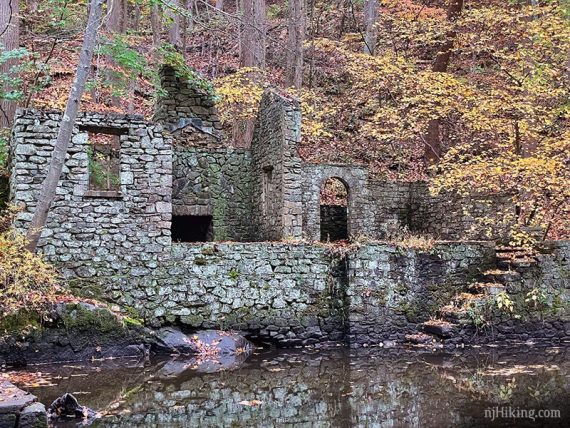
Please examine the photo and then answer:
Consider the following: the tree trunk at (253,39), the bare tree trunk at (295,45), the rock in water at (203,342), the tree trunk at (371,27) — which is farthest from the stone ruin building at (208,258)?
the tree trunk at (371,27)

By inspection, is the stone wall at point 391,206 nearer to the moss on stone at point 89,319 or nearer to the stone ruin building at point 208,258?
the stone ruin building at point 208,258

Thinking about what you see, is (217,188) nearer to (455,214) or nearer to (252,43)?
(252,43)

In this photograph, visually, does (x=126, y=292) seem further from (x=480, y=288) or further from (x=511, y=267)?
(x=511, y=267)

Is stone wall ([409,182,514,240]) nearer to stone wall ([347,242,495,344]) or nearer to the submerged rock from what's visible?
stone wall ([347,242,495,344])

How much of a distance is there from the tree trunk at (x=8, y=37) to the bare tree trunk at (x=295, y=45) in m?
8.81

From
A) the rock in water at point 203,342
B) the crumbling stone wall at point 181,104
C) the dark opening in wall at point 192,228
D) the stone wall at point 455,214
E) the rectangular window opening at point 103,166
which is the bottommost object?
the rock in water at point 203,342

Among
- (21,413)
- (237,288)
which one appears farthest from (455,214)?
(21,413)

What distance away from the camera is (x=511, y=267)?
11.8 m

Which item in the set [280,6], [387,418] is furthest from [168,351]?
[280,6]

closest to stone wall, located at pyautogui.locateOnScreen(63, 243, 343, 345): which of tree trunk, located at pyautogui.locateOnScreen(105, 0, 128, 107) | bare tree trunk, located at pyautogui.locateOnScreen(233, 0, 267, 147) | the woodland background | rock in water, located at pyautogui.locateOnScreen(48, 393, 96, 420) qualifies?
the woodland background

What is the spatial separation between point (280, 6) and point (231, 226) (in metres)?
16.4

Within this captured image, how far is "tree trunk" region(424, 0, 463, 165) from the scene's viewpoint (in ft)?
59.0

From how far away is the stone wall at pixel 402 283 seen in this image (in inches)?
441

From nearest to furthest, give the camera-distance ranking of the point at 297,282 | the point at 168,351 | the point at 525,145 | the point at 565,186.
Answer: the point at 168,351
the point at 297,282
the point at 565,186
the point at 525,145
